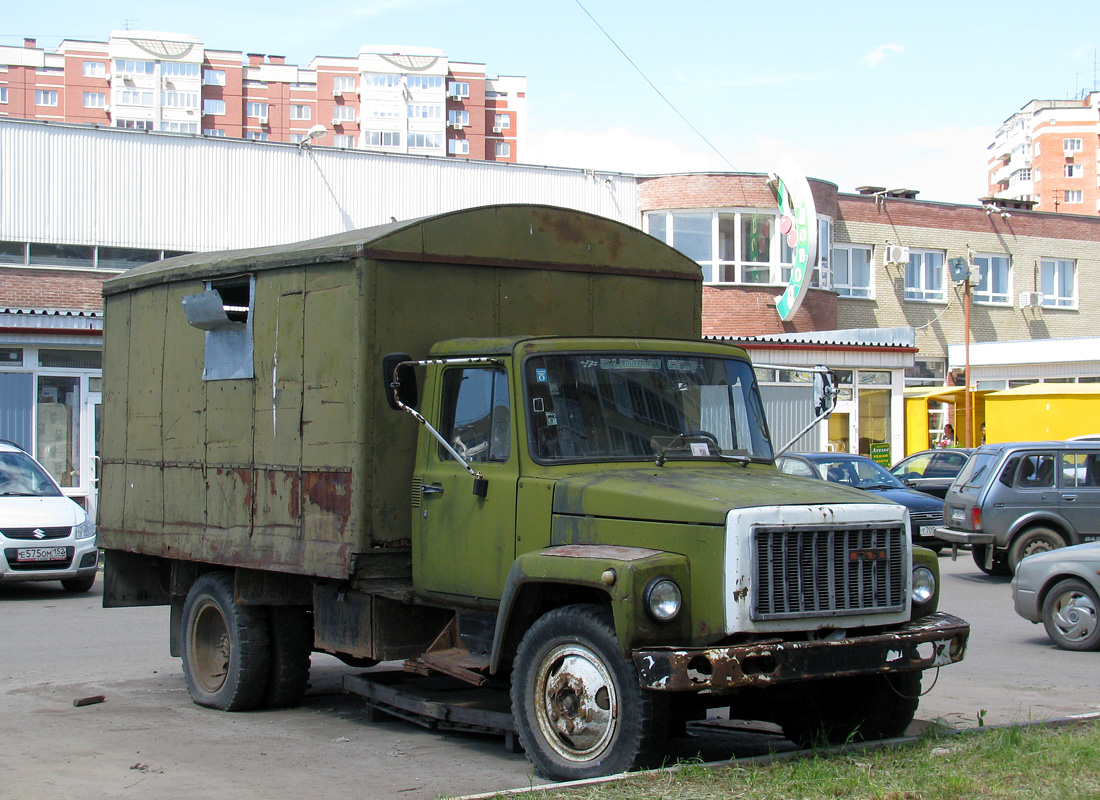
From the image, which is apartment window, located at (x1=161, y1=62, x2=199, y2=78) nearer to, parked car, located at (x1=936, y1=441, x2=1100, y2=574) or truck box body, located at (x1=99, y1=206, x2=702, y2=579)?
parked car, located at (x1=936, y1=441, x2=1100, y2=574)

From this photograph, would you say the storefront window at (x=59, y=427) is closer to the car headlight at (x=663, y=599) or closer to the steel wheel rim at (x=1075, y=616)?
the steel wheel rim at (x=1075, y=616)

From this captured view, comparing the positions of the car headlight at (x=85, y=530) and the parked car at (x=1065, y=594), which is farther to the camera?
the car headlight at (x=85, y=530)

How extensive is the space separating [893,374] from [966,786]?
27510 mm

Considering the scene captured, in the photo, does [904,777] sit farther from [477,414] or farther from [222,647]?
[222,647]

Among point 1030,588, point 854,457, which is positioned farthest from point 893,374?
point 1030,588

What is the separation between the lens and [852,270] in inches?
1580

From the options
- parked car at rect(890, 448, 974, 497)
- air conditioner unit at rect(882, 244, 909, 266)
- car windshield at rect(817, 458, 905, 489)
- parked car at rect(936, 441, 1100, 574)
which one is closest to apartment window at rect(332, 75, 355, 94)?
air conditioner unit at rect(882, 244, 909, 266)

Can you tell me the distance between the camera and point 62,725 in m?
8.02

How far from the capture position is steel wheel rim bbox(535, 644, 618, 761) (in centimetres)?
592

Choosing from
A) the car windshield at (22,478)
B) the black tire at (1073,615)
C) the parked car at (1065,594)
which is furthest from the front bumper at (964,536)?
the car windshield at (22,478)

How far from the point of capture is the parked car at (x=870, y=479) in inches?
752

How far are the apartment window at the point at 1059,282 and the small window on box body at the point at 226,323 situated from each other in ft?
135

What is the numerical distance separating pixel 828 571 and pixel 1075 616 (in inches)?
252

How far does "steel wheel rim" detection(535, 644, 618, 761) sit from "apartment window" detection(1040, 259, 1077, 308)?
4265 cm
